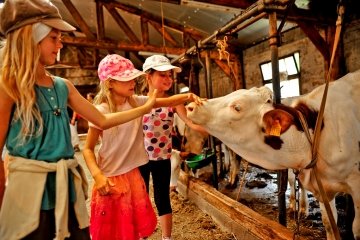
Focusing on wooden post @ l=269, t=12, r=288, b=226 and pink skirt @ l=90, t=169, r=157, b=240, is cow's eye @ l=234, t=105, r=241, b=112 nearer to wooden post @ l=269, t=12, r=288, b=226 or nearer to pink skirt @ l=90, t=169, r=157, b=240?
wooden post @ l=269, t=12, r=288, b=226

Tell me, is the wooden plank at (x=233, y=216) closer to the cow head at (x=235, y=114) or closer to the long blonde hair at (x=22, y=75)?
the cow head at (x=235, y=114)

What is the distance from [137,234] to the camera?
2016 millimetres

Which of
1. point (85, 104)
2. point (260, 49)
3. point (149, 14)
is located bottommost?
point (85, 104)

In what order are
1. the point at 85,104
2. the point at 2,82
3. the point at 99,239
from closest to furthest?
the point at 2,82 → the point at 85,104 → the point at 99,239

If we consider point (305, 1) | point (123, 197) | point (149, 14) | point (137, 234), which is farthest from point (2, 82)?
point (149, 14)

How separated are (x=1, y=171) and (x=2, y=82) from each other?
357 millimetres

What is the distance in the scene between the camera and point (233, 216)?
9.39 feet

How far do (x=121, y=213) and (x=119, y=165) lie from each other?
0.32m

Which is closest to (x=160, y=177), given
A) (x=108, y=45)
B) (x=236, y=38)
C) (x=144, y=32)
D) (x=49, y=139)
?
(x=49, y=139)

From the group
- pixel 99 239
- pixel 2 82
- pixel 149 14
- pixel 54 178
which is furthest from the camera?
pixel 149 14

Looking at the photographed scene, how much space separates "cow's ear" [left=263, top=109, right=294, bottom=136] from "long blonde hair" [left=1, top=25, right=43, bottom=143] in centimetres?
139

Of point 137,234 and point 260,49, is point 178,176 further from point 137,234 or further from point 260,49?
point 260,49

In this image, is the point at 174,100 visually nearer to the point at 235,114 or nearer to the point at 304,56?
the point at 235,114

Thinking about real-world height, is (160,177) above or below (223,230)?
above
